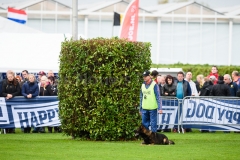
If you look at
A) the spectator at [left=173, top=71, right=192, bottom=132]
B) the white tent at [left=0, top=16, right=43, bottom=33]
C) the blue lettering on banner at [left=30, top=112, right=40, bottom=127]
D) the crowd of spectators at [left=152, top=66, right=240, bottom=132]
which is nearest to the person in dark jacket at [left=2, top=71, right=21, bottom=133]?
the blue lettering on banner at [left=30, top=112, right=40, bottom=127]

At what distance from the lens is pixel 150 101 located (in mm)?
17453

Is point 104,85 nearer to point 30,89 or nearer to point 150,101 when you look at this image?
point 150,101

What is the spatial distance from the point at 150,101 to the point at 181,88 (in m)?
5.63

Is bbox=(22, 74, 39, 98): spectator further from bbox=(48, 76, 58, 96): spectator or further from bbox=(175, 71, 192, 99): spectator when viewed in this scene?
bbox=(175, 71, 192, 99): spectator

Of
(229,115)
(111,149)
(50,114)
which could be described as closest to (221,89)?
(229,115)

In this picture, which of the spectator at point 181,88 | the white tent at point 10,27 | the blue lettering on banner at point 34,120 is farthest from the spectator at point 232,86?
the white tent at point 10,27

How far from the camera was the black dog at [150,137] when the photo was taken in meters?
16.4

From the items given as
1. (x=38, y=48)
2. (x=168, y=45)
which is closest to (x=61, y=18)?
(x=168, y=45)

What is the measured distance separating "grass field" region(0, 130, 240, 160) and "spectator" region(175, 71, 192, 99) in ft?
14.0

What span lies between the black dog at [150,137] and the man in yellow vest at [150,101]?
2.69ft

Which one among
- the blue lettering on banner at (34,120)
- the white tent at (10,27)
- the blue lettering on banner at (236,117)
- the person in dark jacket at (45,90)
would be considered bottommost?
the blue lettering on banner at (34,120)

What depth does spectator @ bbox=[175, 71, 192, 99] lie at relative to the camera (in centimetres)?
2289

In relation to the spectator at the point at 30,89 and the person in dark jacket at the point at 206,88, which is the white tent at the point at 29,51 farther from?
the person in dark jacket at the point at 206,88

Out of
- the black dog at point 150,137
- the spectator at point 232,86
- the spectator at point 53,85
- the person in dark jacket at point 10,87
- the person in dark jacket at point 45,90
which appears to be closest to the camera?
the black dog at point 150,137
